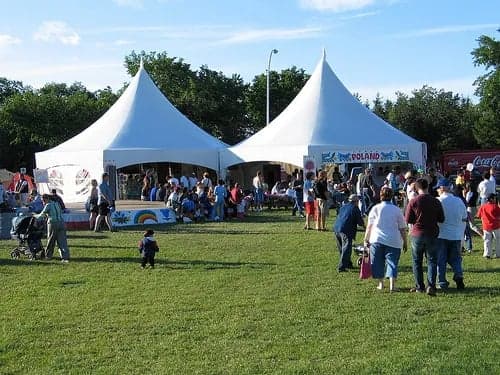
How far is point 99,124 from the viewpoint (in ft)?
92.4

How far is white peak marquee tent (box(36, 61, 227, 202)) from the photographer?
25.6 m

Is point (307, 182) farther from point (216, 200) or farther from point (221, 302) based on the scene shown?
point (221, 302)

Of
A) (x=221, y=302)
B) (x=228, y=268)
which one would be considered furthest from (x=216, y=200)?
(x=221, y=302)

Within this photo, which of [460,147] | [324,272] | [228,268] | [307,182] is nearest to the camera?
[324,272]

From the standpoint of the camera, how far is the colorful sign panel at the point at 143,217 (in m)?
17.3

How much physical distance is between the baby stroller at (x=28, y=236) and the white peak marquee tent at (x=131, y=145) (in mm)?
12688

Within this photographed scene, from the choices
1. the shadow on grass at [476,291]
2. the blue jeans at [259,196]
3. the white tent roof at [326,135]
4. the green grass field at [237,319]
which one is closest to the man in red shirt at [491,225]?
the green grass field at [237,319]

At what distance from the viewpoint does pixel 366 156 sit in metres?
24.3

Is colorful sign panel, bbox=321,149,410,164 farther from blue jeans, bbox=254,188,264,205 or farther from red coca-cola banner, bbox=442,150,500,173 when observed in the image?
red coca-cola banner, bbox=442,150,500,173

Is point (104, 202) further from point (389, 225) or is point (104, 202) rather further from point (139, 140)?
point (139, 140)

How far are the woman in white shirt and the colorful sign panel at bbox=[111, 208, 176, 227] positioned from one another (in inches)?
397

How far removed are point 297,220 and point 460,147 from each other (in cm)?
3547

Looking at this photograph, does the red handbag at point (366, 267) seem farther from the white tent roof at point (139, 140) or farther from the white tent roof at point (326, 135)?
the white tent roof at point (139, 140)

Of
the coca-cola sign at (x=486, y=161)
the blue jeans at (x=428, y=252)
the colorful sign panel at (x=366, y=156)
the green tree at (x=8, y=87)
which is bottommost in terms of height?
the blue jeans at (x=428, y=252)
